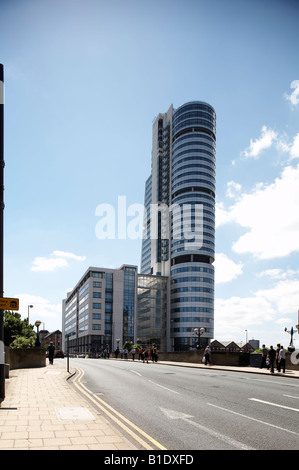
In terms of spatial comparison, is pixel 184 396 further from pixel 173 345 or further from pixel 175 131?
pixel 175 131

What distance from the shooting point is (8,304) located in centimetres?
1120

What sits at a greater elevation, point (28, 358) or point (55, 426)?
point (55, 426)

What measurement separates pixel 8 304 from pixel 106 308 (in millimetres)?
121305

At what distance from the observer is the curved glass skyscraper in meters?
136

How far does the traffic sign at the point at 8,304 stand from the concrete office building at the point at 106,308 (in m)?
116

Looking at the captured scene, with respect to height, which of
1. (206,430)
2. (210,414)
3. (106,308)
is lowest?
(106,308)

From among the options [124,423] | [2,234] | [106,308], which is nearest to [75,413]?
[124,423]

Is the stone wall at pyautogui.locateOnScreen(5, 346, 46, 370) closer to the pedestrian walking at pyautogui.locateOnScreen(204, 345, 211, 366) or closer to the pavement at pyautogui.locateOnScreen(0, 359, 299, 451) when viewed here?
the pedestrian walking at pyautogui.locateOnScreen(204, 345, 211, 366)

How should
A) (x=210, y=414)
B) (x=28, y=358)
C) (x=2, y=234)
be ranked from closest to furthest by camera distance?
(x=210, y=414) < (x=2, y=234) < (x=28, y=358)

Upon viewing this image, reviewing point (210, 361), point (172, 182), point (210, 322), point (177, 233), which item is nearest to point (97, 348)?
point (210, 322)

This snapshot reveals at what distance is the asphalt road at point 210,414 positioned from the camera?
24.1 ft

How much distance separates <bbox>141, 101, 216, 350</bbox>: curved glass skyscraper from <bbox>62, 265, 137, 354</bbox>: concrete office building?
16.1m

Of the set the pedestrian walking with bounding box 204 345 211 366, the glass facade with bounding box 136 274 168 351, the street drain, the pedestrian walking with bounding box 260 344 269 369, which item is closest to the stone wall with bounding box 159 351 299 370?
the pedestrian walking with bounding box 260 344 269 369

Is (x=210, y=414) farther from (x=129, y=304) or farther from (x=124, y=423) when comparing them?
(x=129, y=304)
